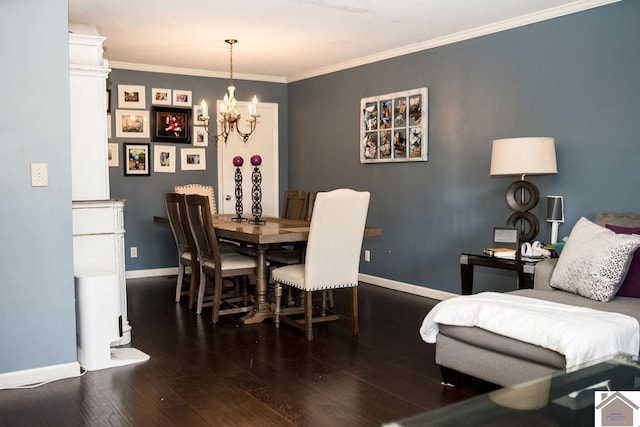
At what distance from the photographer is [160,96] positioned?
6758mm

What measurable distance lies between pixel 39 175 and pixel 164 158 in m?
3.69

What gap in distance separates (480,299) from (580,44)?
2.31 metres

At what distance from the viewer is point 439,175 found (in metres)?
5.49

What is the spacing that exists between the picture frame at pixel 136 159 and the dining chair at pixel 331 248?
122 inches

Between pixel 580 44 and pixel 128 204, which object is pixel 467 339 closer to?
pixel 580 44

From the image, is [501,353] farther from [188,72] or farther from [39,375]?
[188,72]

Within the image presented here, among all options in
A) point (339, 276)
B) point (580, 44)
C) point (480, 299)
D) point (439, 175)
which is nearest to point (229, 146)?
point (439, 175)

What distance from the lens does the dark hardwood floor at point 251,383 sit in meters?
2.81

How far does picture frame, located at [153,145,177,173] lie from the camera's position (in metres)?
6.77

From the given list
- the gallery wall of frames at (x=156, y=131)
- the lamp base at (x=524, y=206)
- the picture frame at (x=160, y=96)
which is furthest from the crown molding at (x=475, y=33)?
the picture frame at (x=160, y=96)

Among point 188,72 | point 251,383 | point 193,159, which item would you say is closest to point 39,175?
point 251,383

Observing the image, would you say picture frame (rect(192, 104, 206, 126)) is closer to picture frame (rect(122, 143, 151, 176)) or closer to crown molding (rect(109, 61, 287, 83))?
crown molding (rect(109, 61, 287, 83))

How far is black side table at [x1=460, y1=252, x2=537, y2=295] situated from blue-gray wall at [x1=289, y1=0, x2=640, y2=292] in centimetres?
61

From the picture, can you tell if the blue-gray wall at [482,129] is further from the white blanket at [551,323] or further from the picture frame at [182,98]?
the white blanket at [551,323]
